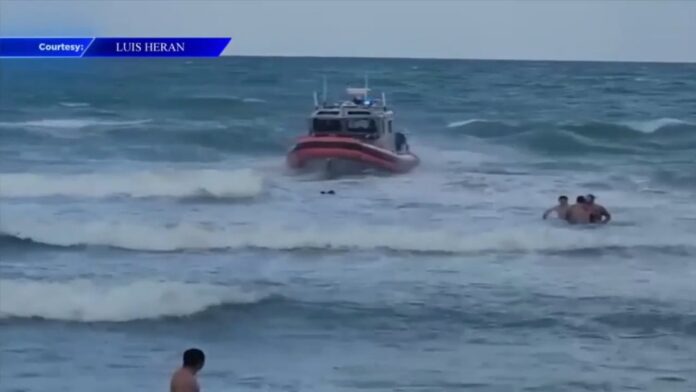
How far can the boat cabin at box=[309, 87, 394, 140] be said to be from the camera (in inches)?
237

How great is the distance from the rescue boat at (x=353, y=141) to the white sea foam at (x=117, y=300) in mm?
560

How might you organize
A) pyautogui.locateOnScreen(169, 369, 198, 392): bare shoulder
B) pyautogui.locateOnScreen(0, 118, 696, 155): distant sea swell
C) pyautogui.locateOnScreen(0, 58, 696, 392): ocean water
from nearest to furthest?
pyautogui.locateOnScreen(169, 369, 198, 392): bare shoulder → pyautogui.locateOnScreen(0, 58, 696, 392): ocean water → pyautogui.locateOnScreen(0, 118, 696, 155): distant sea swell

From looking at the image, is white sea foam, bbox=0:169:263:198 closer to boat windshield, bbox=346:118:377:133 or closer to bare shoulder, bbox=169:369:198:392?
boat windshield, bbox=346:118:377:133

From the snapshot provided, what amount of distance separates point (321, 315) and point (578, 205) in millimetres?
978

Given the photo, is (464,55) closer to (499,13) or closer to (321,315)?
(499,13)

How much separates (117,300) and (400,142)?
1144mm

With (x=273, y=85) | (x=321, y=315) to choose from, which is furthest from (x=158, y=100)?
(x=321, y=315)

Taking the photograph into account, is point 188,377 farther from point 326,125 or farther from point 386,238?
point 326,125

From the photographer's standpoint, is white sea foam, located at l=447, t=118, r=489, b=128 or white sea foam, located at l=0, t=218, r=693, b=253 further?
white sea foam, located at l=447, t=118, r=489, b=128

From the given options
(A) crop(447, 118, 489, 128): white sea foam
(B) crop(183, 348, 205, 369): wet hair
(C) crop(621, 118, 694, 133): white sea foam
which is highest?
(A) crop(447, 118, 489, 128): white sea foam

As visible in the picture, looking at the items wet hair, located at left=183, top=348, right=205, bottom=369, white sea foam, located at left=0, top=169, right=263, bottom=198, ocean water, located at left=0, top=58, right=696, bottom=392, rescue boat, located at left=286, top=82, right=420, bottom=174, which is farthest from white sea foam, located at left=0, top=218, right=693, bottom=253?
wet hair, located at left=183, top=348, right=205, bottom=369

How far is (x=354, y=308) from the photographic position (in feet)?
18.6

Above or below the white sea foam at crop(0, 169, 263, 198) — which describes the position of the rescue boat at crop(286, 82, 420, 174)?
above

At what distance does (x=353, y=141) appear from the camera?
5988mm
